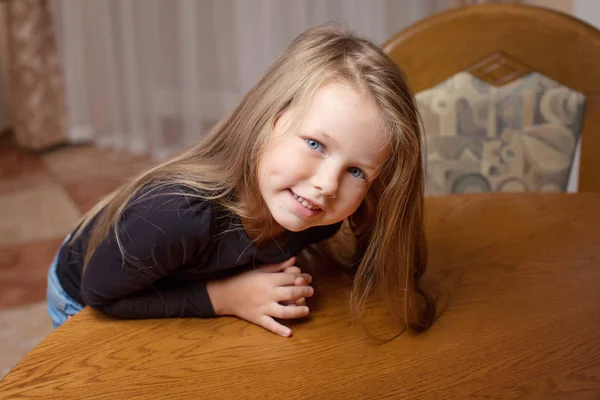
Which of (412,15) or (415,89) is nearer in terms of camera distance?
(415,89)

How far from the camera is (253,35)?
11.0 ft

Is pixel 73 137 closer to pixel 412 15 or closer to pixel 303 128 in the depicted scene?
pixel 412 15

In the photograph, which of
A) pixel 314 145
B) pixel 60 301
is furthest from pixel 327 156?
pixel 60 301

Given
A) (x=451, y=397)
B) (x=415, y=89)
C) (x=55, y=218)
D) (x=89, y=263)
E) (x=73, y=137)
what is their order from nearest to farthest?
(x=451, y=397) → (x=89, y=263) → (x=415, y=89) → (x=55, y=218) → (x=73, y=137)

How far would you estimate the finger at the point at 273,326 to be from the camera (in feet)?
3.12

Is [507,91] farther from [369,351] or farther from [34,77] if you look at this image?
[34,77]

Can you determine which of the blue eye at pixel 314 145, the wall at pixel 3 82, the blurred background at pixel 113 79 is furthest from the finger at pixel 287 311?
the wall at pixel 3 82

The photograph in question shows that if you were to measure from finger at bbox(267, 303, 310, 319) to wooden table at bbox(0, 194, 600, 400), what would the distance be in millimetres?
16

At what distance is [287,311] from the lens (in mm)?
982

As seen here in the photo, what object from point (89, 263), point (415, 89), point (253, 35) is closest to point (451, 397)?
point (89, 263)

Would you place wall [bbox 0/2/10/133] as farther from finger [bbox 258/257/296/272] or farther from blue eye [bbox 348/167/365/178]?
blue eye [bbox 348/167/365/178]

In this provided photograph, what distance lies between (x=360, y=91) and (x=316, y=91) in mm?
57

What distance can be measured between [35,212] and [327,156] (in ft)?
8.04

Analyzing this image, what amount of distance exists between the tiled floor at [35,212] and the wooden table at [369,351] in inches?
49.9
